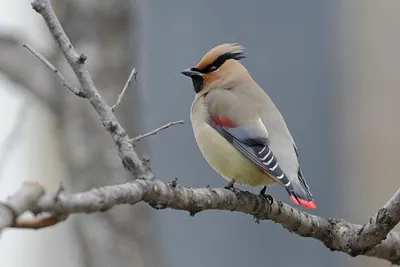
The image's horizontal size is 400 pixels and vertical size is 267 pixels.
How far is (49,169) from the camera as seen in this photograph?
8133mm

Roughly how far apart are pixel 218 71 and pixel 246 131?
22.0 inches

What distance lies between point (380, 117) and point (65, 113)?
3.74 meters

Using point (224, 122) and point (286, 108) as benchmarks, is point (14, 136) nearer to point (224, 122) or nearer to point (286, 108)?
point (224, 122)

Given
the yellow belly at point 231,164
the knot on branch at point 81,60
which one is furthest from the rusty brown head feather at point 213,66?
the knot on branch at point 81,60

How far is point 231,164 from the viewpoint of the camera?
3773 millimetres

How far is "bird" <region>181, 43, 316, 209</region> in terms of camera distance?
3.71 meters

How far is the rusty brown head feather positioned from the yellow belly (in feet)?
1.86

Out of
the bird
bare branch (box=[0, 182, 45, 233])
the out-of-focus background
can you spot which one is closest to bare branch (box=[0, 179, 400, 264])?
bare branch (box=[0, 182, 45, 233])

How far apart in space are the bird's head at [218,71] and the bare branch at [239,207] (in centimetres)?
101

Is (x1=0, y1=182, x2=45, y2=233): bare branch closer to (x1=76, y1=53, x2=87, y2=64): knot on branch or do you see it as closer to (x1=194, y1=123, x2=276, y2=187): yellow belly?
(x1=76, y1=53, x2=87, y2=64): knot on branch

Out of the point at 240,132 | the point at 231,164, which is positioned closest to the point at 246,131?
the point at 240,132

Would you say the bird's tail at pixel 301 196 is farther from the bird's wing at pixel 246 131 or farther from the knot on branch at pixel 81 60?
the knot on branch at pixel 81 60

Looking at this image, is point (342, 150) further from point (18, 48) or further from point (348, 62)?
point (18, 48)

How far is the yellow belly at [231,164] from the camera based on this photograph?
376 cm
